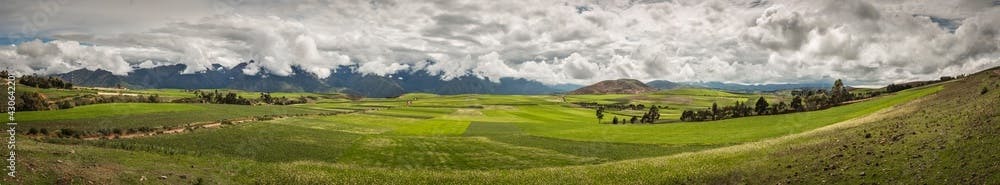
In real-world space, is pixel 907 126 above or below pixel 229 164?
above

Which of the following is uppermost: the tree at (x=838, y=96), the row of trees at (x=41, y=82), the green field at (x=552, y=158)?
the row of trees at (x=41, y=82)

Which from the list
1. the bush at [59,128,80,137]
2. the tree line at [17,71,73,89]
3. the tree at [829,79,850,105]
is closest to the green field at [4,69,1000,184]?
the bush at [59,128,80,137]

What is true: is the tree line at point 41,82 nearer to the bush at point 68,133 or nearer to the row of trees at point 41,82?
the row of trees at point 41,82

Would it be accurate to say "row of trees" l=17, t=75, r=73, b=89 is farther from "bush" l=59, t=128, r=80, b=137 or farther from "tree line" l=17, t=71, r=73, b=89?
"bush" l=59, t=128, r=80, b=137

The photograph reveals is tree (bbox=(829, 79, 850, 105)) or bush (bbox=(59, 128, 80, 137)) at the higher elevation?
tree (bbox=(829, 79, 850, 105))

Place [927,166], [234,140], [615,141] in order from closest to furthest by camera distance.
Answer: [927,166], [234,140], [615,141]

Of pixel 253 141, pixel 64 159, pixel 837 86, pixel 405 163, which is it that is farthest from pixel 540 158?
pixel 837 86

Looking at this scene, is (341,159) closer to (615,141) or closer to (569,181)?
(569,181)

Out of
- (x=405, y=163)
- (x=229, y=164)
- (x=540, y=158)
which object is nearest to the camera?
(x=229, y=164)

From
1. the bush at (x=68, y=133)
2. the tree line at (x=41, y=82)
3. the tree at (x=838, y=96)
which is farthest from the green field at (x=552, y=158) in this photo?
the tree line at (x=41, y=82)

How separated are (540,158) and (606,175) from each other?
2158 cm

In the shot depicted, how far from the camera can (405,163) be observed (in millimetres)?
57000

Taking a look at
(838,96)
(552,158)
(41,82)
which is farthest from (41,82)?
(838,96)

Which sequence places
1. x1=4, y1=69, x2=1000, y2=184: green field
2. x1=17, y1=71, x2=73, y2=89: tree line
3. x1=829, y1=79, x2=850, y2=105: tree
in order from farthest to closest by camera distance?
1. x1=17, y1=71, x2=73, y2=89: tree line
2. x1=829, y1=79, x2=850, y2=105: tree
3. x1=4, y1=69, x2=1000, y2=184: green field
